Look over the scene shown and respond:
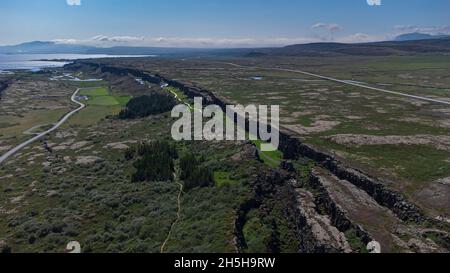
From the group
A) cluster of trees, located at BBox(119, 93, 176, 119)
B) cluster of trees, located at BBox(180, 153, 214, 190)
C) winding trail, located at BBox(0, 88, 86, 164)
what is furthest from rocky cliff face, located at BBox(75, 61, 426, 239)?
winding trail, located at BBox(0, 88, 86, 164)

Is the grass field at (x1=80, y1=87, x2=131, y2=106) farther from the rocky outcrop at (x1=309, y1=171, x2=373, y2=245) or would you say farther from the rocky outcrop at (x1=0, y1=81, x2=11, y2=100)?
the rocky outcrop at (x1=309, y1=171, x2=373, y2=245)

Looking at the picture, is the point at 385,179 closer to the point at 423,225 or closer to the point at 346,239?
the point at 423,225

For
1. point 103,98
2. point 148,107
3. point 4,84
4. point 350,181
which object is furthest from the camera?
point 4,84

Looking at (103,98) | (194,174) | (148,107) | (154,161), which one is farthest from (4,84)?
(194,174)

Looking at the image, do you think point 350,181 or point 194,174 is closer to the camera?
point 350,181

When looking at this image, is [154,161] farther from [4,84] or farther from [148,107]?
[4,84]
